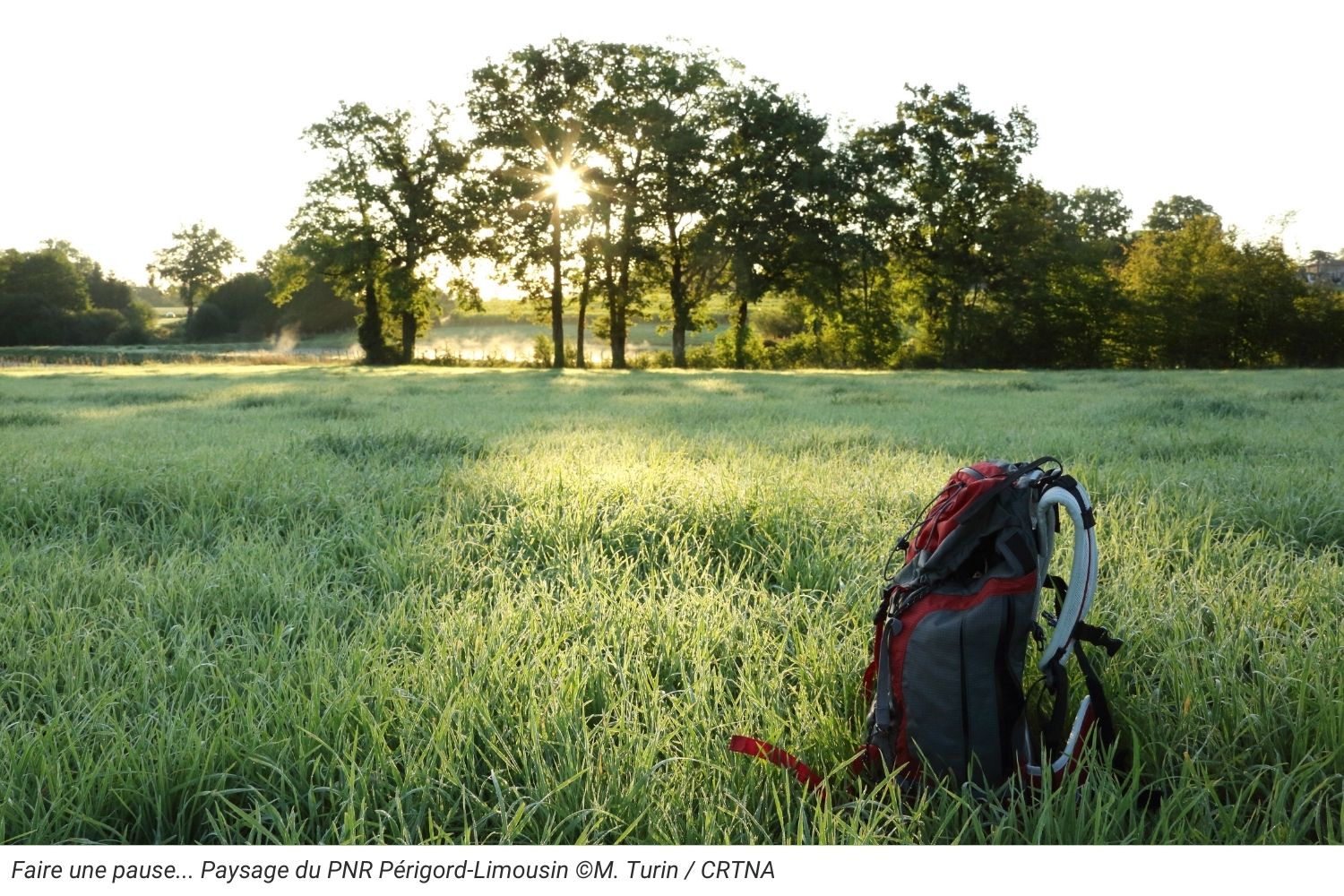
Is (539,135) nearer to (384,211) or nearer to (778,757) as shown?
(384,211)

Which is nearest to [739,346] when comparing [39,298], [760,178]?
[760,178]

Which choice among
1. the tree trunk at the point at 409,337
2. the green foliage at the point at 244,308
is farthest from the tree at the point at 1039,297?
the green foliage at the point at 244,308

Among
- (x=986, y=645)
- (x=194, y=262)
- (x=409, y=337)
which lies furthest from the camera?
(x=194, y=262)

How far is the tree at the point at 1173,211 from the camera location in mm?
56094

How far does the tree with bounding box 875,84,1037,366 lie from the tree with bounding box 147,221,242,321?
215 feet

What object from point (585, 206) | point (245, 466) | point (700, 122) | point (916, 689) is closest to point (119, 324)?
point (585, 206)

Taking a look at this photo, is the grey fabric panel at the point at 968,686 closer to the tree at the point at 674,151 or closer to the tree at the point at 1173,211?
the tree at the point at 674,151

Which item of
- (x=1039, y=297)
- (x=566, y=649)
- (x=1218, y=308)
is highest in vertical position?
(x=1039, y=297)

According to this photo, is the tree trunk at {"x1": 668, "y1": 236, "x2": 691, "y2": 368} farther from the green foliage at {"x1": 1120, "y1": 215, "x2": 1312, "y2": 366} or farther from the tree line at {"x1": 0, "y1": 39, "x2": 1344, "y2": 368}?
the green foliage at {"x1": 1120, "y1": 215, "x2": 1312, "y2": 366}

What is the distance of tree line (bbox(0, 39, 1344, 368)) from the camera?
31.8 meters

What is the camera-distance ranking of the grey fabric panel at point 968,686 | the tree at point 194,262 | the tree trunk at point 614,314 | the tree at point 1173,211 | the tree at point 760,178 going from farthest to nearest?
the tree at point 194,262 < the tree at point 1173,211 < the tree trunk at point 614,314 < the tree at point 760,178 < the grey fabric panel at point 968,686

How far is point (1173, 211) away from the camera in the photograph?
57344 millimetres

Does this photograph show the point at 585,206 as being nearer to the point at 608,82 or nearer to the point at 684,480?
the point at 608,82

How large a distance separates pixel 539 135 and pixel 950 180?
18.3 m
